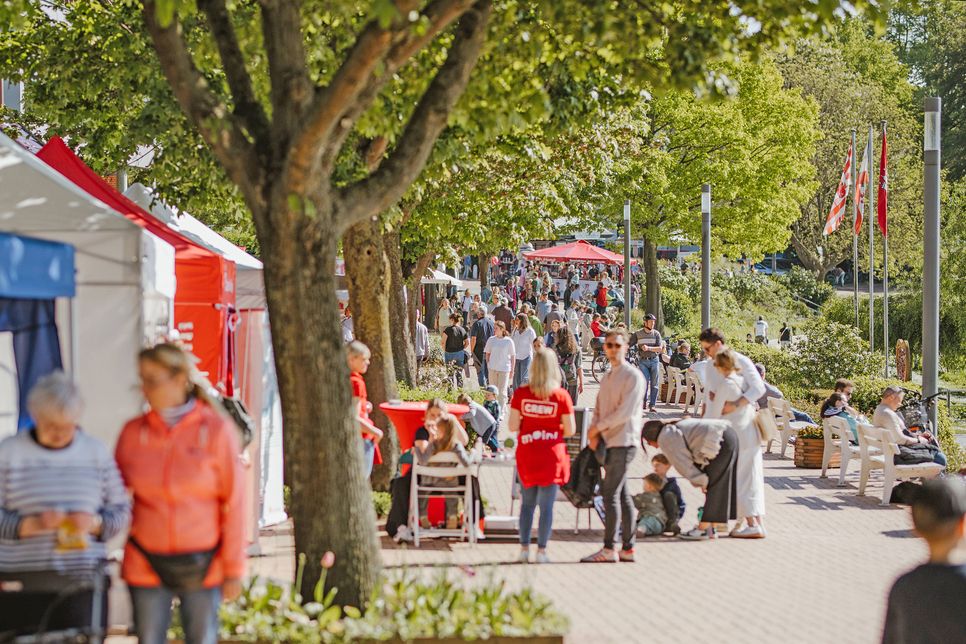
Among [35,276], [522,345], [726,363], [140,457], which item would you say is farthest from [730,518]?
[522,345]

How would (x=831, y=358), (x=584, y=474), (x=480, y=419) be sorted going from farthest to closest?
(x=831, y=358)
(x=480, y=419)
(x=584, y=474)

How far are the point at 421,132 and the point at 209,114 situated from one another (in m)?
1.25

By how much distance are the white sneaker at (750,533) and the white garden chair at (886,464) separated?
2.94 m

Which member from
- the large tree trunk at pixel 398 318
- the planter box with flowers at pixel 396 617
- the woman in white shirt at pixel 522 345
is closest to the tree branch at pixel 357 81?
the planter box with flowers at pixel 396 617

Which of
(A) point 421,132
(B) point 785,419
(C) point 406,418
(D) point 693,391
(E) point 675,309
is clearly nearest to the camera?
(A) point 421,132

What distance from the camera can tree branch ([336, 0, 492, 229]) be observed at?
309 inches

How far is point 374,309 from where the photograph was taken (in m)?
14.0

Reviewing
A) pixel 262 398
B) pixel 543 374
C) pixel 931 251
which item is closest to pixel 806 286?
pixel 931 251

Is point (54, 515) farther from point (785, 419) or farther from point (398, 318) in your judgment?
point (785, 419)

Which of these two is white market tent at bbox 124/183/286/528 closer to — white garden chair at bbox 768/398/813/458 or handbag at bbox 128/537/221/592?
handbag at bbox 128/537/221/592

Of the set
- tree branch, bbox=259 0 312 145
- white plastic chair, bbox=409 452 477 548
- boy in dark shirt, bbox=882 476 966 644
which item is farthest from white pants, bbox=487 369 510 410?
boy in dark shirt, bbox=882 476 966 644

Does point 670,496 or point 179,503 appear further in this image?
point 670,496

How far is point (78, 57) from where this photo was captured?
48.3ft

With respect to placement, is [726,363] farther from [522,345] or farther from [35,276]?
[522,345]
